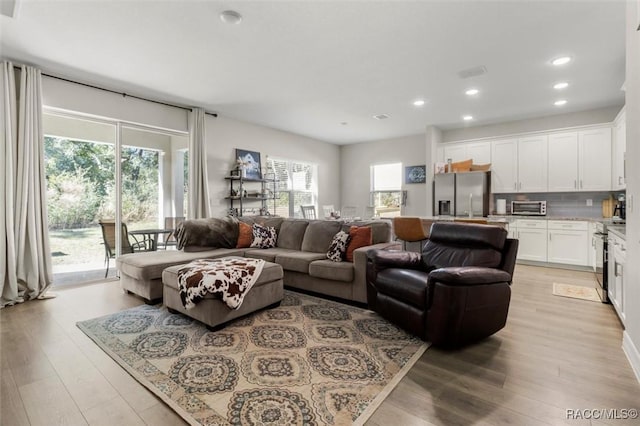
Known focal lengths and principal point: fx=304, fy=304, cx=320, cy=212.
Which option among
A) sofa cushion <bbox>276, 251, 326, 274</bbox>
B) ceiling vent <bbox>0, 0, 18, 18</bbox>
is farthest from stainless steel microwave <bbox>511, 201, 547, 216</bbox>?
ceiling vent <bbox>0, 0, 18, 18</bbox>

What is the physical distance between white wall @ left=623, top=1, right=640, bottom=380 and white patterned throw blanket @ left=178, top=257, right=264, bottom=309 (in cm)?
278

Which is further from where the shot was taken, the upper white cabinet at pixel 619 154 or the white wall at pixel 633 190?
the upper white cabinet at pixel 619 154

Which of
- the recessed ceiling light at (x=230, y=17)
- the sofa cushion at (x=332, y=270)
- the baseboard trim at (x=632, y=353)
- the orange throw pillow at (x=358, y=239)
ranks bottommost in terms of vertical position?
the baseboard trim at (x=632, y=353)

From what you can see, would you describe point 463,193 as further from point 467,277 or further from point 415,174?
point 467,277

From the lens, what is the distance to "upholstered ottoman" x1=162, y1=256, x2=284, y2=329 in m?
2.55

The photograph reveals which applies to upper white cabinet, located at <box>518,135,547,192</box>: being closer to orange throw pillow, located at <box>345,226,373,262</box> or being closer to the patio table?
orange throw pillow, located at <box>345,226,373,262</box>

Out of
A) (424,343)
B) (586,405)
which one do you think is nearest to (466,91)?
(424,343)

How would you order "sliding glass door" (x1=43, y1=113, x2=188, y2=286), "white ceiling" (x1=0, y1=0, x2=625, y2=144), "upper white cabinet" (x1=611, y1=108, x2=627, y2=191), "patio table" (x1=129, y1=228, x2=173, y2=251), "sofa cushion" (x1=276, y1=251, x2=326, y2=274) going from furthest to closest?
1. "patio table" (x1=129, y1=228, x2=173, y2=251)
2. "upper white cabinet" (x1=611, y1=108, x2=627, y2=191)
3. "sliding glass door" (x1=43, y1=113, x2=188, y2=286)
4. "sofa cushion" (x1=276, y1=251, x2=326, y2=274)
5. "white ceiling" (x1=0, y1=0, x2=625, y2=144)

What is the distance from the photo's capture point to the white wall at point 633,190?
194cm

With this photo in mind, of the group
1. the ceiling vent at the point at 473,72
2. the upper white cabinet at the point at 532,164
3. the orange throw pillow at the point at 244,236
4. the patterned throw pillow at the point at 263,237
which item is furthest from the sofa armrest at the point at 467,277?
the upper white cabinet at the point at 532,164

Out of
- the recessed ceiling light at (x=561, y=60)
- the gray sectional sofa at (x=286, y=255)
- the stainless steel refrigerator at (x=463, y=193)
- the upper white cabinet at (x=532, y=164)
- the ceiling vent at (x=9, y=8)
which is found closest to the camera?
the ceiling vent at (x=9, y=8)

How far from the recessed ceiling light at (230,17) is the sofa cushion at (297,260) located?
2448mm

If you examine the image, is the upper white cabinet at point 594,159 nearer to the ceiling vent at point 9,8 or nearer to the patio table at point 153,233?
the patio table at point 153,233

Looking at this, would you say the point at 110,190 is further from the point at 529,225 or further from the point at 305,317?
the point at 529,225
